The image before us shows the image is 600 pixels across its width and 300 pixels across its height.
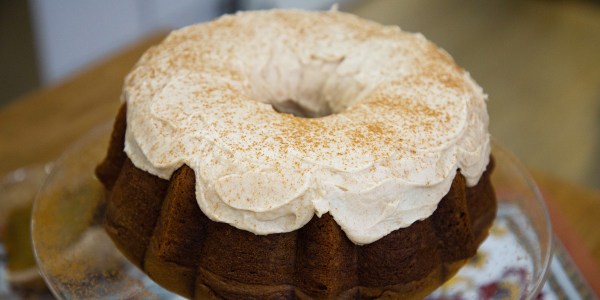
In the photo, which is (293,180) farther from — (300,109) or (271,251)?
(300,109)

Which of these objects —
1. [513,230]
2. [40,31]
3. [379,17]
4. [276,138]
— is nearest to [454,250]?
[513,230]

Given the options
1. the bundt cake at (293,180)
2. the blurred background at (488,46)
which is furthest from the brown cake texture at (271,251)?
the blurred background at (488,46)

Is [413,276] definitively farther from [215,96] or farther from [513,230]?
[215,96]

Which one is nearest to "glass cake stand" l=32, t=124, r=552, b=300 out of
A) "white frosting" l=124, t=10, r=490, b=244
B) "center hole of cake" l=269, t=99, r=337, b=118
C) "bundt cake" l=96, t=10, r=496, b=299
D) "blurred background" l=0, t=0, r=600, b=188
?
"bundt cake" l=96, t=10, r=496, b=299

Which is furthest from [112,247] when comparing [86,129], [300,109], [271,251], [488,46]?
[488,46]

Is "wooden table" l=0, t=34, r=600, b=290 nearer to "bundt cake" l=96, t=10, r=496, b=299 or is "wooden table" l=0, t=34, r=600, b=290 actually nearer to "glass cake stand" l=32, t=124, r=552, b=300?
"glass cake stand" l=32, t=124, r=552, b=300
